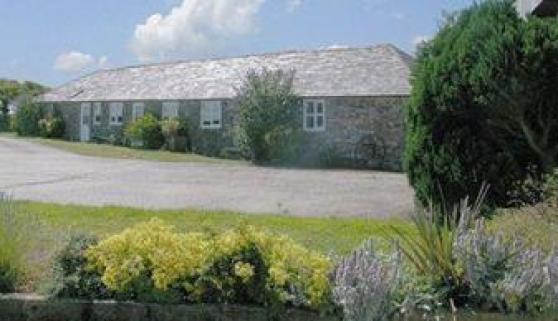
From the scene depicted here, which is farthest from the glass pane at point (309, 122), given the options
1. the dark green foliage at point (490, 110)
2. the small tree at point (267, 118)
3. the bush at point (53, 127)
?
the dark green foliage at point (490, 110)

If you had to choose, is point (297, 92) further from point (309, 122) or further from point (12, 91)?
point (12, 91)

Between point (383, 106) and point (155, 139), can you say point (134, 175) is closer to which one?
point (383, 106)

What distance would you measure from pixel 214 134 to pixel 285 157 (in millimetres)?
6716

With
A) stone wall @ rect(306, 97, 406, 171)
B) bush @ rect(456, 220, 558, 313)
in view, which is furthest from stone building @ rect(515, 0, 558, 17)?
stone wall @ rect(306, 97, 406, 171)

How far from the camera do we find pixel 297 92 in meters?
33.2

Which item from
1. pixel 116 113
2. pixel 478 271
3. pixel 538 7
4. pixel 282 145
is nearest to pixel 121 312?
pixel 478 271

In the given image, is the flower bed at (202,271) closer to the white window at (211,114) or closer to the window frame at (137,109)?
the white window at (211,114)

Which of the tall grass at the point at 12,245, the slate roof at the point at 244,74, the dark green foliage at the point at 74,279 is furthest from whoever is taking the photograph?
the slate roof at the point at 244,74

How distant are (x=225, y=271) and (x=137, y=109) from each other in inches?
1434

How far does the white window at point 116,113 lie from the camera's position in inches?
1642

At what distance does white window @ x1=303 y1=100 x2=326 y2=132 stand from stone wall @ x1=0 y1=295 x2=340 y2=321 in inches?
1075

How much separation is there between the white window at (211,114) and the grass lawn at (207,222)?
2317 cm

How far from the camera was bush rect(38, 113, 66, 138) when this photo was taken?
45938 mm

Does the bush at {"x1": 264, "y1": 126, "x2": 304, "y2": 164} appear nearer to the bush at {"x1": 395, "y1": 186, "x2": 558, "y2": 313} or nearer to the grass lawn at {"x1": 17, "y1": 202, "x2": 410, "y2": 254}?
the grass lawn at {"x1": 17, "y1": 202, "x2": 410, "y2": 254}
